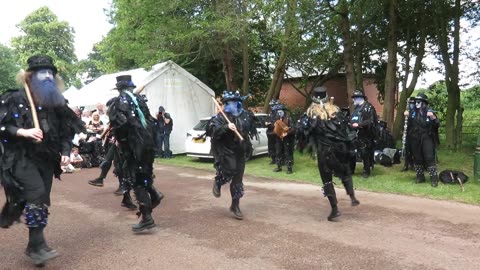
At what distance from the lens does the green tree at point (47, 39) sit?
53688 mm

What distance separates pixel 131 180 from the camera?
6020 mm

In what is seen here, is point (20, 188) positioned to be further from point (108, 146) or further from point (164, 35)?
point (164, 35)

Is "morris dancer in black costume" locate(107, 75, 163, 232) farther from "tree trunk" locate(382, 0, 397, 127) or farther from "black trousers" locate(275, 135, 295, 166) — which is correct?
"tree trunk" locate(382, 0, 397, 127)

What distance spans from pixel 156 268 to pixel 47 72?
2415 mm

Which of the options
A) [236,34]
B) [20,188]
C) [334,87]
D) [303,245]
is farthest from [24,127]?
[334,87]

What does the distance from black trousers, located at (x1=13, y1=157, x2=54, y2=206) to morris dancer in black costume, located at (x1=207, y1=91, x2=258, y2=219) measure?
8.76 ft

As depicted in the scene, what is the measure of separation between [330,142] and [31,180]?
157 inches

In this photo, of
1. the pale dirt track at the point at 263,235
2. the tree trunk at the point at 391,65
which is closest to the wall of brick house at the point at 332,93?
the tree trunk at the point at 391,65

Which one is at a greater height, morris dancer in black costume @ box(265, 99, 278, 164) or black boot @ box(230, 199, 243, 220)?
morris dancer in black costume @ box(265, 99, 278, 164)

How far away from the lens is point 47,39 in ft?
181

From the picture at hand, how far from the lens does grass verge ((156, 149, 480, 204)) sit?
8547 millimetres

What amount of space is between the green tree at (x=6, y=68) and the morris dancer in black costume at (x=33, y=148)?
44546 mm

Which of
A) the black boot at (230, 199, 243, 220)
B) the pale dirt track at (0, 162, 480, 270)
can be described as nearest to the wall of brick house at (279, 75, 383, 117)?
the pale dirt track at (0, 162, 480, 270)

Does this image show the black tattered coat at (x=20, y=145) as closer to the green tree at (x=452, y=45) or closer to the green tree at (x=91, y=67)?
the green tree at (x=452, y=45)
